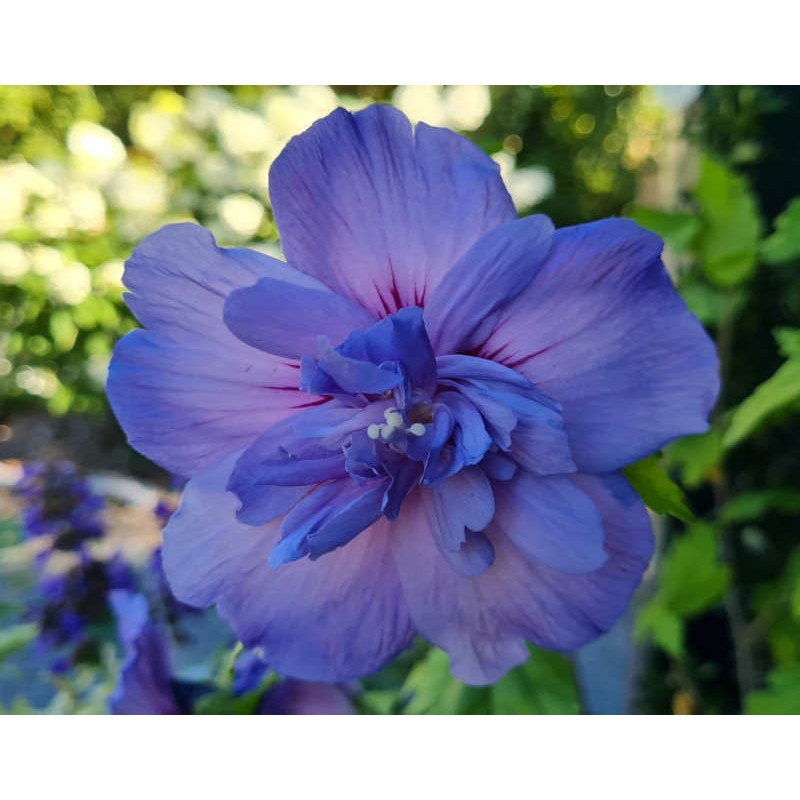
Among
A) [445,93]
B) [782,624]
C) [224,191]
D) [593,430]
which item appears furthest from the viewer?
[224,191]

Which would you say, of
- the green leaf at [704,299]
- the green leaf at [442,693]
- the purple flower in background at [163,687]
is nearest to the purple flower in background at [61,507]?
the purple flower in background at [163,687]

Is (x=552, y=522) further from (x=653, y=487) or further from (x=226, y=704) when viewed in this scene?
(x=226, y=704)

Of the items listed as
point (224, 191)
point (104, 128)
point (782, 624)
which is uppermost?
point (104, 128)

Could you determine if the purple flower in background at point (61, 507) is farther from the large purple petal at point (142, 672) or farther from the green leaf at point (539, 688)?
the green leaf at point (539, 688)

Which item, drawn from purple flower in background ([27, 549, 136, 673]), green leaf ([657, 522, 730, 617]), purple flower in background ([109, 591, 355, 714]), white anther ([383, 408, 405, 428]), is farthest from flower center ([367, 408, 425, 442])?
purple flower in background ([27, 549, 136, 673])

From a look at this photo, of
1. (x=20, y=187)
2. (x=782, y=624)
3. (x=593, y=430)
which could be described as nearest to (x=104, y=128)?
(x=20, y=187)

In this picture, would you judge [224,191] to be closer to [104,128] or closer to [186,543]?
[104,128]
